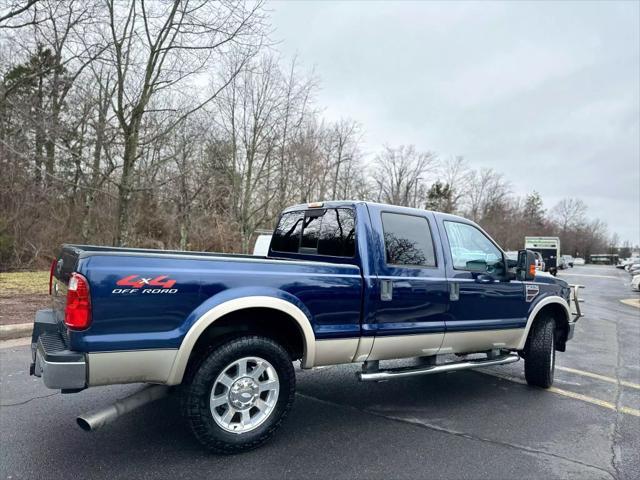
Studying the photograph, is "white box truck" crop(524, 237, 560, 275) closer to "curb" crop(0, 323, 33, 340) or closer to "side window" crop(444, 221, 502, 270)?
"side window" crop(444, 221, 502, 270)

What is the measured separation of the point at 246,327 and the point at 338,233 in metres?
1.29

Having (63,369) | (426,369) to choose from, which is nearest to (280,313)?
(63,369)

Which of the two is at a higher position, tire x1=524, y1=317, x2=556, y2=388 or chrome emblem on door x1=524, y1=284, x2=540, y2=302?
chrome emblem on door x1=524, y1=284, x2=540, y2=302

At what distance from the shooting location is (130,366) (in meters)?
2.88

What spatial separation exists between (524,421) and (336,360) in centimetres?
194

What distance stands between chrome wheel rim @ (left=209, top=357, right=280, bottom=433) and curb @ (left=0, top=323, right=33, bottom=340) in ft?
16.7

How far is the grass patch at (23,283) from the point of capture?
10133 mm

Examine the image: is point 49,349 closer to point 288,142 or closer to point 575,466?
point 575,466

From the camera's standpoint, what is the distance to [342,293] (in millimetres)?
3668

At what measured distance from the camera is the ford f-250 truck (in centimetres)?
283

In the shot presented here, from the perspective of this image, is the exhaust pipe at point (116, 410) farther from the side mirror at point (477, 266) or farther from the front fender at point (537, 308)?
the front fender at point (537, 308)

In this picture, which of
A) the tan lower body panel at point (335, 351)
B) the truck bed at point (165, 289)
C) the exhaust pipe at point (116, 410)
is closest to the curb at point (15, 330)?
the truck bed at point (165, 289)

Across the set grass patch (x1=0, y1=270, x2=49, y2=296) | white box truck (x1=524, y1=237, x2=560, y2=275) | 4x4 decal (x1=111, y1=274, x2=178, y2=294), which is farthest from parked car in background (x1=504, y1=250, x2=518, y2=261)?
white box truck (x1=524, y1=237, x2=560, y2=275)

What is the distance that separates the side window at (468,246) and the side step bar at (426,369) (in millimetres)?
965
